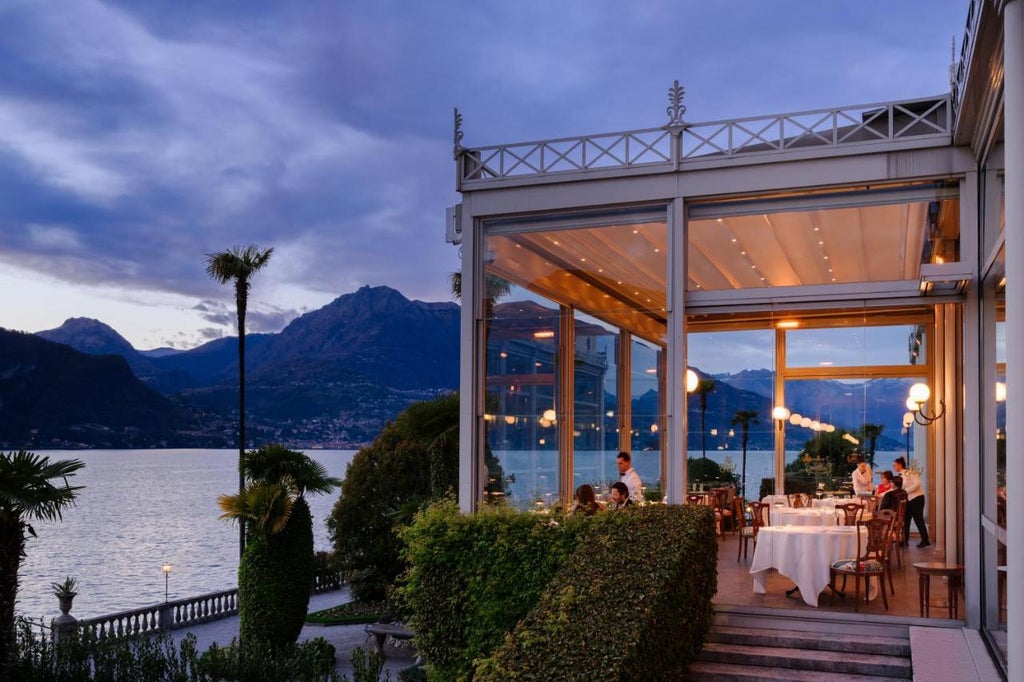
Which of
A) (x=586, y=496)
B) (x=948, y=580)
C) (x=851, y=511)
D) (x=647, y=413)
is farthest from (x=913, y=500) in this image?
(x=586, y=496)

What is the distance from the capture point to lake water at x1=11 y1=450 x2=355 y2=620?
190ft

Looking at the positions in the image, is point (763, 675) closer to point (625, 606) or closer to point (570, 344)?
point (625, 606)

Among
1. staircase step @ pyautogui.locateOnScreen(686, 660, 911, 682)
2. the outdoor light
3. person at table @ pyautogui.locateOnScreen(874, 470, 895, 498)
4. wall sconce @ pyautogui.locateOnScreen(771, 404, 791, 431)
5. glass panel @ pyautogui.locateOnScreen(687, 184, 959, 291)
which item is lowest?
staircase step @ pyautogui.locateOnScreen(686, 660, 911, 682)

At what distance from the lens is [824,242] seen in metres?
11.5

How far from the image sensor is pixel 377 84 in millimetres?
72250

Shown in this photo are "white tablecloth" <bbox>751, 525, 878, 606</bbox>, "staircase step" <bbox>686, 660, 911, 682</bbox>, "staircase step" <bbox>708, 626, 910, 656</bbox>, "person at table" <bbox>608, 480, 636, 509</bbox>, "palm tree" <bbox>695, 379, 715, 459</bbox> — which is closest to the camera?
"staircase step" <bbox>686, 660, 911, 682</bbox>

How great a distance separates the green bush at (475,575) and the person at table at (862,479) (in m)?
4.10

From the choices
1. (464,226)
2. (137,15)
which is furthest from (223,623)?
(137,15)

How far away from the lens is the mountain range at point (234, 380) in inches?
2995

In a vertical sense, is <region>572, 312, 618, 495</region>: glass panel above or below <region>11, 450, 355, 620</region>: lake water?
above

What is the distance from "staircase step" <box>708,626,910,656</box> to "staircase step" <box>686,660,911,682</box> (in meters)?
0.50

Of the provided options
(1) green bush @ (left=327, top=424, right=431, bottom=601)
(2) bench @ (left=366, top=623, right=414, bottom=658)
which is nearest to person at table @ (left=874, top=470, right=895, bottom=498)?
(2) bench @ (left=366, top=623, right=414, bottom=658)

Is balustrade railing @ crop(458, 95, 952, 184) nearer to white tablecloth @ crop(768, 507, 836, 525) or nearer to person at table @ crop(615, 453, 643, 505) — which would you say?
person at table @ crop(615, 453, 643, 505)

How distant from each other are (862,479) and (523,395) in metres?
4.33
